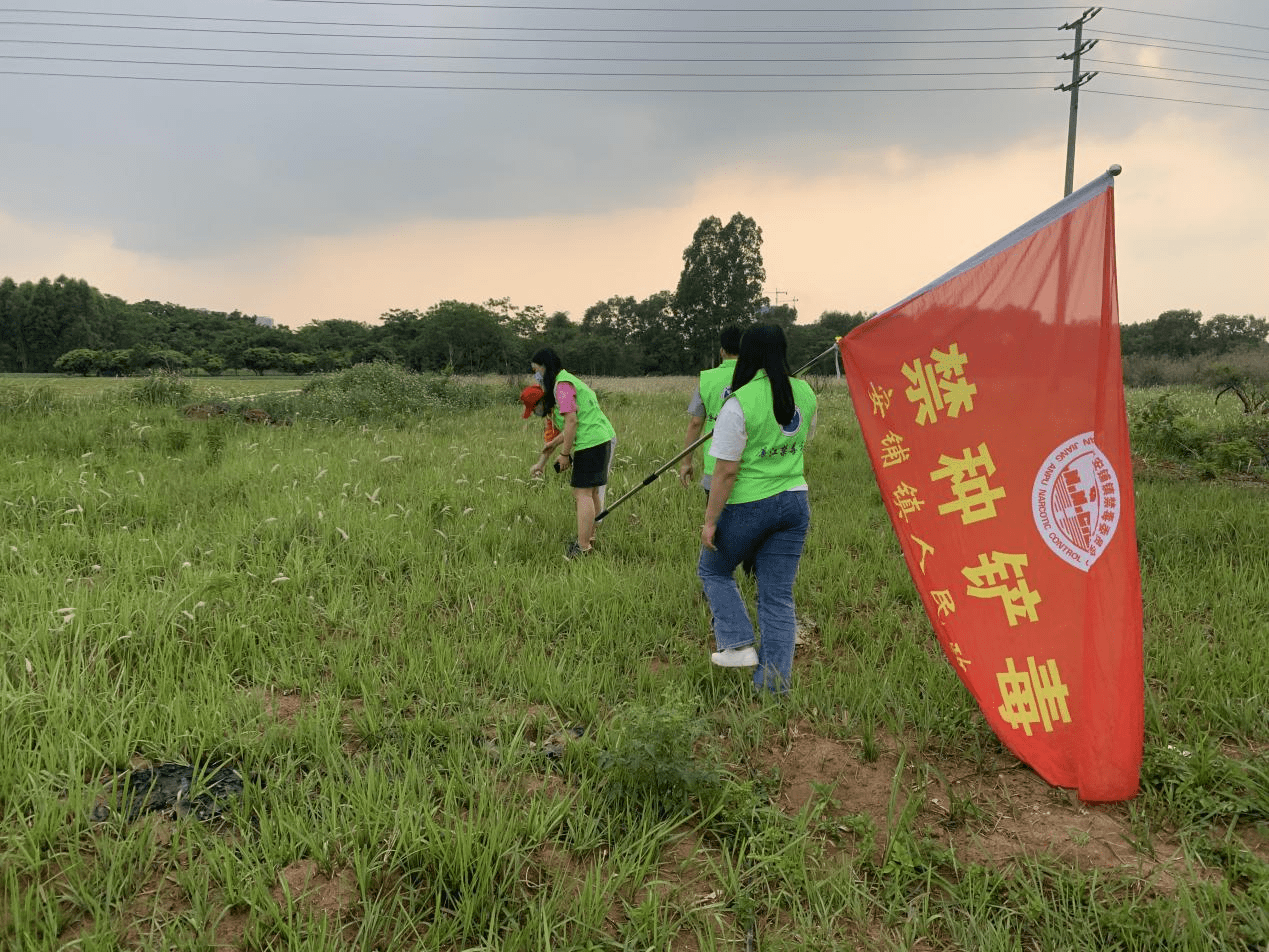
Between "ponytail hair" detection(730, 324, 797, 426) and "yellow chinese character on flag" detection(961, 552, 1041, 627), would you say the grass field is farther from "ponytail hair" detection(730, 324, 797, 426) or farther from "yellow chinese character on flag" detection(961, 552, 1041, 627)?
"ponytail hair" detection(730, 324, 797, 426)

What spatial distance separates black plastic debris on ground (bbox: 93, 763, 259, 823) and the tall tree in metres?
51.5

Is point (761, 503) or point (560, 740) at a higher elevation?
point (761, 503)

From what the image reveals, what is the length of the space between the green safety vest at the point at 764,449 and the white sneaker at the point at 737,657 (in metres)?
0.82

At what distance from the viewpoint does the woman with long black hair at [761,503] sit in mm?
3305

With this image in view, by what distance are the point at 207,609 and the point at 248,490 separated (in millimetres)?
3002

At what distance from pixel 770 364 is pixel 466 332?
A: 63.7m

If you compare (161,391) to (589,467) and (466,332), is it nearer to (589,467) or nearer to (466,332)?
(589,467)

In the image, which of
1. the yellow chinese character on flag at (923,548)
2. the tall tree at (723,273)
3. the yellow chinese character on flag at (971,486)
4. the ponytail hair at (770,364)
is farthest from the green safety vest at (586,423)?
the tall tree at (723,273)

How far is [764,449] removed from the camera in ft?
11.0

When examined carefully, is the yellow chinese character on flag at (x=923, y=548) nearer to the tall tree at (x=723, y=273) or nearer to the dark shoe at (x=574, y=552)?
the dark shoe at (x=574, y=552)

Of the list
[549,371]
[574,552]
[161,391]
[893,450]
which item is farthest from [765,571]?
[161,391]

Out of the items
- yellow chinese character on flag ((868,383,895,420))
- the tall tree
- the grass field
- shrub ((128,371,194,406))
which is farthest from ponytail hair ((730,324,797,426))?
the tall tree

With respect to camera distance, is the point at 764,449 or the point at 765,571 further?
the point at 765,571

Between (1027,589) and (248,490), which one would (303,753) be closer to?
(1027,589)
